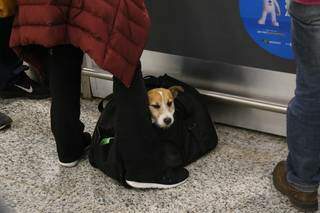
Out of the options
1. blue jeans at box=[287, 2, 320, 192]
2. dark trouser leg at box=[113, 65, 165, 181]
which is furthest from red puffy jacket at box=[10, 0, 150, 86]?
blue jeans at box=[287, 2, 320, 192]

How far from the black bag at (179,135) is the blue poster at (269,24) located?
0.31m

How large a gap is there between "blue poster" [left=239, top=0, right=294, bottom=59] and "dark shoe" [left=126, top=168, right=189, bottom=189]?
53 cm

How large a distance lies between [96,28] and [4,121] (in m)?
0.85

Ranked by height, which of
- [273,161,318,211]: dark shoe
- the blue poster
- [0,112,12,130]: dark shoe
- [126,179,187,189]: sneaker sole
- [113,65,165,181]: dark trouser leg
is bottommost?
[0,112,12,130]: dark shoe

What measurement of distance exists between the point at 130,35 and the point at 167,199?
21.4 inches

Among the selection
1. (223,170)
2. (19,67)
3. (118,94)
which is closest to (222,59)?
(223,170)

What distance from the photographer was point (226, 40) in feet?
5.23

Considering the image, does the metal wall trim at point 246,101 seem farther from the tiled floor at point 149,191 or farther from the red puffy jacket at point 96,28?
the red puffy jacket at point 96,28

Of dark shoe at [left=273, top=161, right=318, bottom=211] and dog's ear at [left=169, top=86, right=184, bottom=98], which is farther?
dog's ear at [left=169, top=86, right=184, bottom=98]

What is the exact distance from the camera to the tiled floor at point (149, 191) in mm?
1364

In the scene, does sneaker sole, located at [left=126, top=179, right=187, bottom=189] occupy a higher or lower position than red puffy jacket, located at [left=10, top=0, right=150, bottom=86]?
lower

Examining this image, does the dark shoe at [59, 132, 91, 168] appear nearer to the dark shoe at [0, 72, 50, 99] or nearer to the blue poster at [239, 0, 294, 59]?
the dark shoe at [0, 72, 50, 99]

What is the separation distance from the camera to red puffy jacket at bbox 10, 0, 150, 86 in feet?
3.80

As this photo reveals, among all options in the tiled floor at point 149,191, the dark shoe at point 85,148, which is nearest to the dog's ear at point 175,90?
the tiled floor at point 149,191
